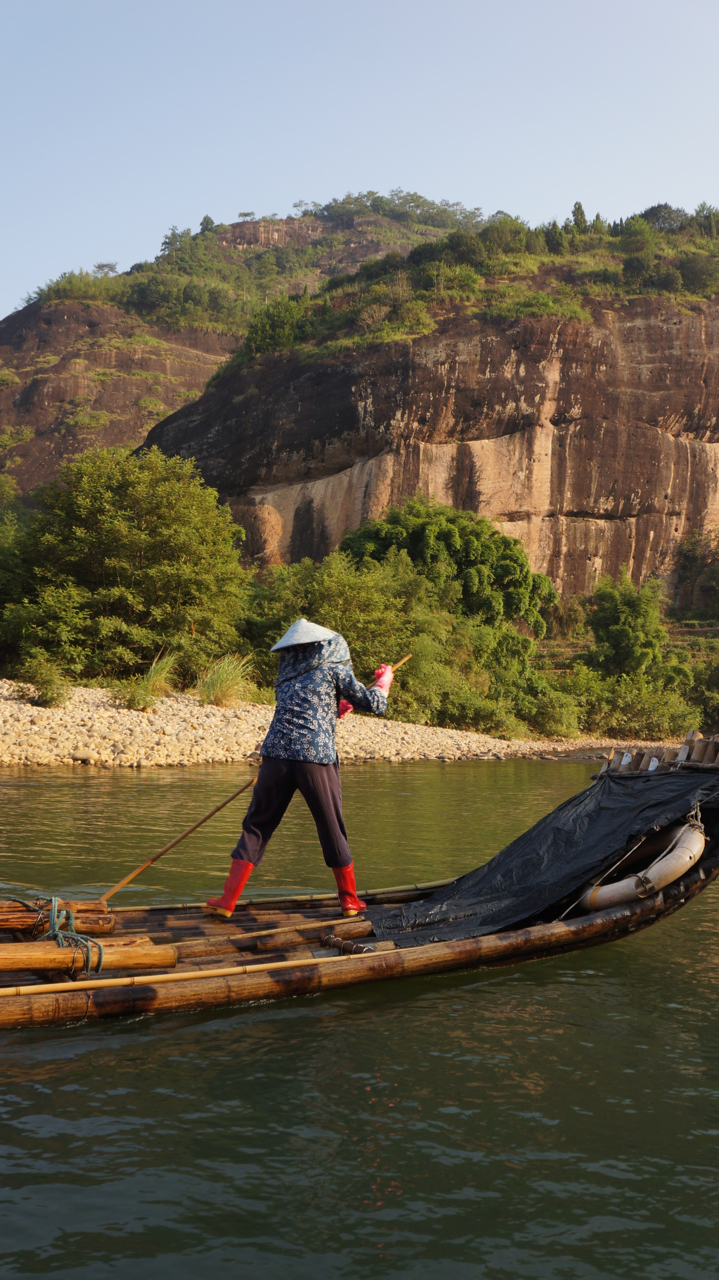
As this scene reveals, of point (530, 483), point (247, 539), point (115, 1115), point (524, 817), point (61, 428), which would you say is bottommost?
point (524, 817)

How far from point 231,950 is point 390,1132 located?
1803 millimetres

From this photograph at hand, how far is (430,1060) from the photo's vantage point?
3889 millimetres

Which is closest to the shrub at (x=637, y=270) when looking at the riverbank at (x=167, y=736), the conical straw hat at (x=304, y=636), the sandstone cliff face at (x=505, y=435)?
the sandstone cliff face at (x=505, y=435)

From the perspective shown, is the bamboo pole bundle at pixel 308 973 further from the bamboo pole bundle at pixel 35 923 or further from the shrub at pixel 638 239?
the shrub at pixel 638 239

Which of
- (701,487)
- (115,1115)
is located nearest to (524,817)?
(115,1115)

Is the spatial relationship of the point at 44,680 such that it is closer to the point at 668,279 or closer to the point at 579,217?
the point at 668,279

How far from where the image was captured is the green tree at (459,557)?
29.6m

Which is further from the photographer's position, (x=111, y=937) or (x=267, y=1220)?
(x=111, y=937)

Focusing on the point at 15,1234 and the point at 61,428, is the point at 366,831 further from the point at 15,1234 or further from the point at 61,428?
the point at 61,428

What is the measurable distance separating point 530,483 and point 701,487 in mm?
8792

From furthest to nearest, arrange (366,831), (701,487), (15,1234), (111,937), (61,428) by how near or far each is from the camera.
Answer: (61,428) → (701,487) → (366,831) → (111,937) → (15,1234)

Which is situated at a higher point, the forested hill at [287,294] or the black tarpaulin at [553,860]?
the forested hill at [287,294]

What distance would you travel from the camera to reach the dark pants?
5074 mm

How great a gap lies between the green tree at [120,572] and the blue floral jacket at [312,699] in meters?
15.2
